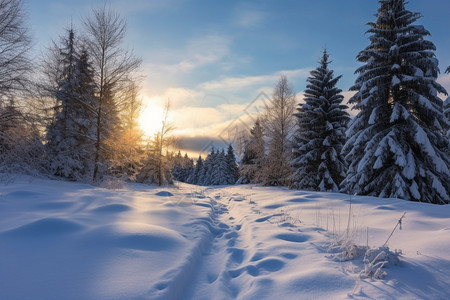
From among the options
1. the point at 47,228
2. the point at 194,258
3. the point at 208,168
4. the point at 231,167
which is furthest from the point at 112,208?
the point at 208,168

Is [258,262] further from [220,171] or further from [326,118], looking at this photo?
[220,171]

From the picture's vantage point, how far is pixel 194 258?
10.4 feet

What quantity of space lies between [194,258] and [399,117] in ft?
37.6

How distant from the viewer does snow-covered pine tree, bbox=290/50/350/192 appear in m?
15.7

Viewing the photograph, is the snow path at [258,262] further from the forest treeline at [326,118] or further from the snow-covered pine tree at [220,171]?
the snow-covered pine tree at [220,171]

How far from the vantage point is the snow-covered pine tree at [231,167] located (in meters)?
47.5

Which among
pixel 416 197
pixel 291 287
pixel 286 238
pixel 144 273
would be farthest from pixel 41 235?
pixel 416 197

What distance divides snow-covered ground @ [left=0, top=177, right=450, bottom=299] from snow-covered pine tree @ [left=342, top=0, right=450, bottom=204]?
5951mm

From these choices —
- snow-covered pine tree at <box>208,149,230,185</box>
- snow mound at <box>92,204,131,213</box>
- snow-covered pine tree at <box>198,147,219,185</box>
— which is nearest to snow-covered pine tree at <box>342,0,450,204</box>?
snow mound at <box>92,204,131,213</box>

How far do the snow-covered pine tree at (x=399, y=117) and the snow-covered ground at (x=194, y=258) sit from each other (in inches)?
234

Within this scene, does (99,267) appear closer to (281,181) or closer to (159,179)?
(281,181)

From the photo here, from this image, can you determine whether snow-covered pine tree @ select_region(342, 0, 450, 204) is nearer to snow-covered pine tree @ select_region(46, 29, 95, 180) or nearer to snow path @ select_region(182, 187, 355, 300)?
snow path @ select_region(182, 187, 355, 300)

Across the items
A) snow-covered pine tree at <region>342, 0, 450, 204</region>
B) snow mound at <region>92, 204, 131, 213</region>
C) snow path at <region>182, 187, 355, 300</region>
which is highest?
snow-covered pine tree at <region>342, 0, 450, 204</region>

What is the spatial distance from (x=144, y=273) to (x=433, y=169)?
12476mm
